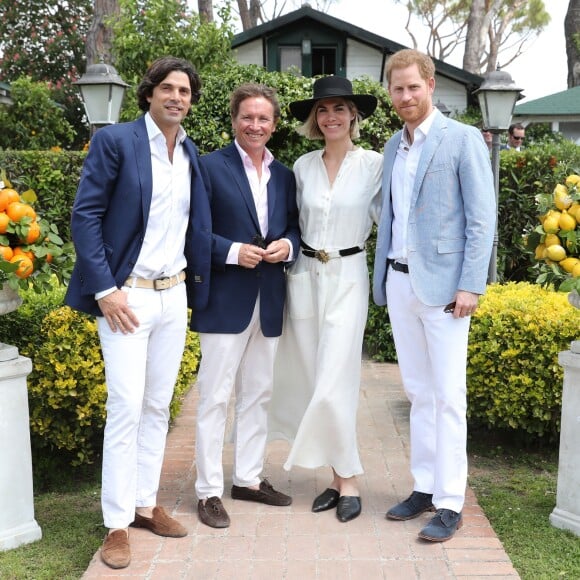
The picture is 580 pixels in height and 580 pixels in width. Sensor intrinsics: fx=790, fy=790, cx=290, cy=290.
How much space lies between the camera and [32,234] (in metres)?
3.45

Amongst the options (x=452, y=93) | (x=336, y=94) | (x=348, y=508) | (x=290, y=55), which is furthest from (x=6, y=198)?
(x=452, y=93)

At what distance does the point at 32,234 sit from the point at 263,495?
173cm

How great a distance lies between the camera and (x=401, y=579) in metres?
3.22

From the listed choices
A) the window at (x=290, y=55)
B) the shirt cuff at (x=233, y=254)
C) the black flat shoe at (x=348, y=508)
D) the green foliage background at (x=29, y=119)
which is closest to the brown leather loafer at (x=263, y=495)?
the black flat shoe at (x=348, y=508)

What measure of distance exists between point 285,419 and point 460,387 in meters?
1.02

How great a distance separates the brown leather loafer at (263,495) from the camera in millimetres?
4020

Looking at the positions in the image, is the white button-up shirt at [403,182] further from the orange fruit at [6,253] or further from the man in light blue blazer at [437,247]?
the orange fruit at [6,253]

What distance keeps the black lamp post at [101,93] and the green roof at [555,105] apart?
13.8m

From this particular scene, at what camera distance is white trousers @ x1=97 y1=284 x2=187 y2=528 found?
11.0ft

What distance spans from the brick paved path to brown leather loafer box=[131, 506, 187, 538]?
35 millimetres

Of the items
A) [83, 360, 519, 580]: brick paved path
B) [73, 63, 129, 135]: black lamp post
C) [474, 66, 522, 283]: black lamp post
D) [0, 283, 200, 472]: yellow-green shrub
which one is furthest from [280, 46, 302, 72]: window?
[83, 360, 519, 580]: brick paved path

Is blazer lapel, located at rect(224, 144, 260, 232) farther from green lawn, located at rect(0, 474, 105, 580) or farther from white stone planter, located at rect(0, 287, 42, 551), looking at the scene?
green lawn, located at rect(0, 474, 105, 580)

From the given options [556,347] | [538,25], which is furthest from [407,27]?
[556,347]

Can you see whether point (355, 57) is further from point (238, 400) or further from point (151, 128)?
point (151, 128)
